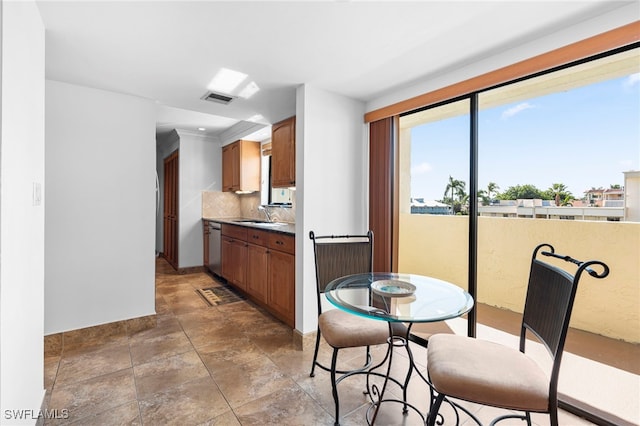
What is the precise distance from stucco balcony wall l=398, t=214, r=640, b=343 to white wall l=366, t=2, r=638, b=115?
1.09m

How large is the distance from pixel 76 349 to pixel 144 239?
100cm

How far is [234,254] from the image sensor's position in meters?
3.94

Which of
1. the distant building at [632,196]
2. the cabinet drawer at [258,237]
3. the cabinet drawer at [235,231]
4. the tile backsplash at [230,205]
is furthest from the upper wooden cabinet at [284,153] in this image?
the distant building at [632,196]

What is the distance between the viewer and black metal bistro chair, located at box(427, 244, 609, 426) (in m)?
1.07

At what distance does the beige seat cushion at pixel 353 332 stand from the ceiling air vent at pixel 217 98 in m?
2.23

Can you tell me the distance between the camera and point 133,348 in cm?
245

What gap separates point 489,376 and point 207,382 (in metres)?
1.70

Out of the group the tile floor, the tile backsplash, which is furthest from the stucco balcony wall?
the tile backsplash

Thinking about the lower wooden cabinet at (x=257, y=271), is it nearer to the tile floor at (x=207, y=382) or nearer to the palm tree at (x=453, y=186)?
the tile floor at (x=207, y=382)

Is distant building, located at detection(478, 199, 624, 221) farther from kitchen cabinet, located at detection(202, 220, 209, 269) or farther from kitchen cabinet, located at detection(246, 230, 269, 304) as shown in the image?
kitchen cabinet, located at detection(202, 220, 209, 269)

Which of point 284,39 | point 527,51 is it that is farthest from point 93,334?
point 527,51

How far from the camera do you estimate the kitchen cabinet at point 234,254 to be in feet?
12.1

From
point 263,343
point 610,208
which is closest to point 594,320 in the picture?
point 610,208

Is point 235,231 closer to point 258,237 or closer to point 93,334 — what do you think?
point 258,237
